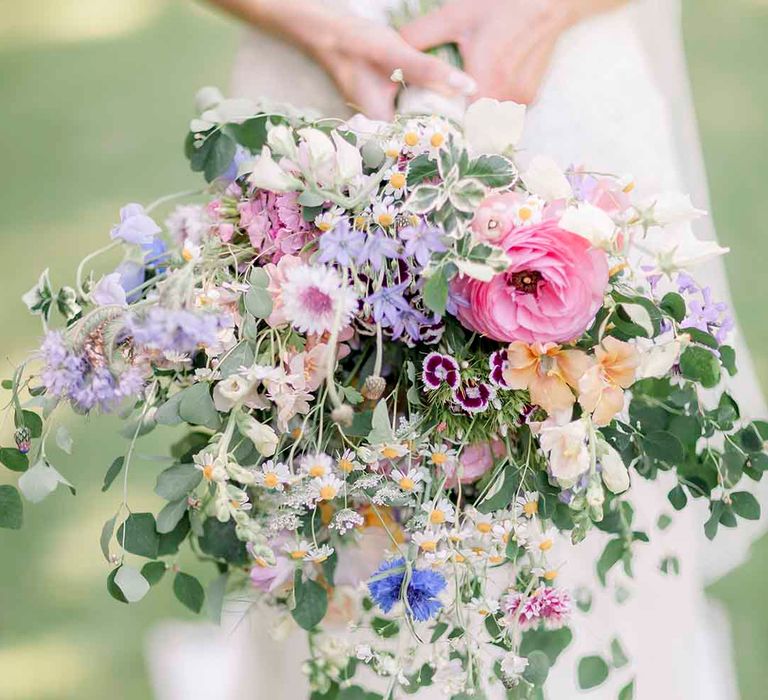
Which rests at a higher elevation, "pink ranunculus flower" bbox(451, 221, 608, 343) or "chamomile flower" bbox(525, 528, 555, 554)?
"pink ranunculus flower" bbox(451, 221, 608, 343)

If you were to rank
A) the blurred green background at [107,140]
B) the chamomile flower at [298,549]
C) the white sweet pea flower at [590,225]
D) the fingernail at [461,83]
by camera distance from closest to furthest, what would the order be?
1. the white sweet pea flower at [590,225]
2. the chamomile flower at [298,549]
3. the fingernail at [461,83]
4. the blurred green background at [107,140]

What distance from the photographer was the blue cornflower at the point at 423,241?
68 cm

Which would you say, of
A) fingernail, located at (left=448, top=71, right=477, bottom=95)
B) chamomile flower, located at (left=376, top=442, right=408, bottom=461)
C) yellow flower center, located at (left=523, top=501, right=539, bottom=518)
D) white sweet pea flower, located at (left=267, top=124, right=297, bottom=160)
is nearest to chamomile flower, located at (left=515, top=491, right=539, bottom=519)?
yellow flower center, located at (left=523, top=501, right=539, bottom=518)

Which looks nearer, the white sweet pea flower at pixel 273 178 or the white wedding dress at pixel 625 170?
the white sweet pea flower at pixel 273 178

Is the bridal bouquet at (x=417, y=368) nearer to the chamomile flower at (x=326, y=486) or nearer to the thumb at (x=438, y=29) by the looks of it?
the chamomile flower at (x=326, y=486)

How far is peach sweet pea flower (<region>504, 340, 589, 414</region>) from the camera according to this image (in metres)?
0.71

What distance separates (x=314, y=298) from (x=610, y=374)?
0.23 meters

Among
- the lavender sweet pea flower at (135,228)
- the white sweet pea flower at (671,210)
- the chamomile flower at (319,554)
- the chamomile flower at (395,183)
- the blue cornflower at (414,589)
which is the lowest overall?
the chamomile flower at (319,554)

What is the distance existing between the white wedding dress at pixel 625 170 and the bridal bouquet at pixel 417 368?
0.18m

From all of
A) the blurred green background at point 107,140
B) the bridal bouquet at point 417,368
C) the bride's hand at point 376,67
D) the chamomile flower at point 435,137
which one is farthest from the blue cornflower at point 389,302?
the blurred green background at point 107,140

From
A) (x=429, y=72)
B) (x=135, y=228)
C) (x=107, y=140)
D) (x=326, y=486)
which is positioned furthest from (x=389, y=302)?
(x=107, y=140)

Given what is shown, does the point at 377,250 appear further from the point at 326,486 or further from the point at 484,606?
the point at 484,606

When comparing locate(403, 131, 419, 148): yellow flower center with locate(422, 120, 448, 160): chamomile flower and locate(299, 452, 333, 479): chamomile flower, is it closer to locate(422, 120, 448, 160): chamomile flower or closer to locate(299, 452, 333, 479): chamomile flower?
locate(422, 120, 448, 160): chamomile flower

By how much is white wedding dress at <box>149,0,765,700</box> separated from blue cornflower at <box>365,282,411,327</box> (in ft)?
1.20
